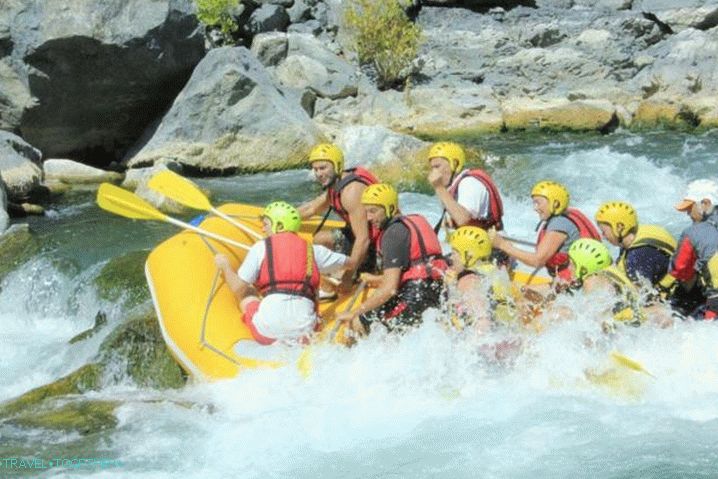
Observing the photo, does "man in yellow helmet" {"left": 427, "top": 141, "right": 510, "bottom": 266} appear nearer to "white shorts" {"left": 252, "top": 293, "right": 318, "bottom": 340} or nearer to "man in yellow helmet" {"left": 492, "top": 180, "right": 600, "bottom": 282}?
"man in yellow helmet" {"left": 492, "top": 180, "right": 600, "bottom": 282}

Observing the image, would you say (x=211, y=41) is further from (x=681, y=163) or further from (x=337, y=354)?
(x=337, y=354)

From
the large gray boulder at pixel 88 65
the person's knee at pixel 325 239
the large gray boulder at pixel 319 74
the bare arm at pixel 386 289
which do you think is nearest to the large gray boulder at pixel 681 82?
the large gray boulder at pixel 319 74

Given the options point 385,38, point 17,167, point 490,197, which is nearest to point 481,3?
point 385,38

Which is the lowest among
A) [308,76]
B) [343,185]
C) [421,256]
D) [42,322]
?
[42,322]

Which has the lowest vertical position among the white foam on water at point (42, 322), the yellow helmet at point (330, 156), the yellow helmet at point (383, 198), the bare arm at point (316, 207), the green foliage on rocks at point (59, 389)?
the white foam on water at point (42, 322)

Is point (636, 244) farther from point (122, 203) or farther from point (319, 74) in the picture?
point (319, 74)

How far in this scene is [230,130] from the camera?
41.9 feet

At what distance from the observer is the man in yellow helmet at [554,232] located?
5625mm

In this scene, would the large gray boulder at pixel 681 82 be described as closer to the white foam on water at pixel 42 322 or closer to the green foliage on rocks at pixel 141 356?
the white foam on water at pixel 42 322

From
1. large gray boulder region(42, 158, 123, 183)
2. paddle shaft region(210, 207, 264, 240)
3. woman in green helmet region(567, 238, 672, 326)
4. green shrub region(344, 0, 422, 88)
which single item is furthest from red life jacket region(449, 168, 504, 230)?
green shrub region(344, 0, 422, 88)

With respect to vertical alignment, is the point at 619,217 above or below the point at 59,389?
above

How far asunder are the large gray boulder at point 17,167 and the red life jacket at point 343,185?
5945 millimetres

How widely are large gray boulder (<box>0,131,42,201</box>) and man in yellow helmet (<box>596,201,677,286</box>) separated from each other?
25.3ft

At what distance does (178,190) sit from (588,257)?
3.60 m
